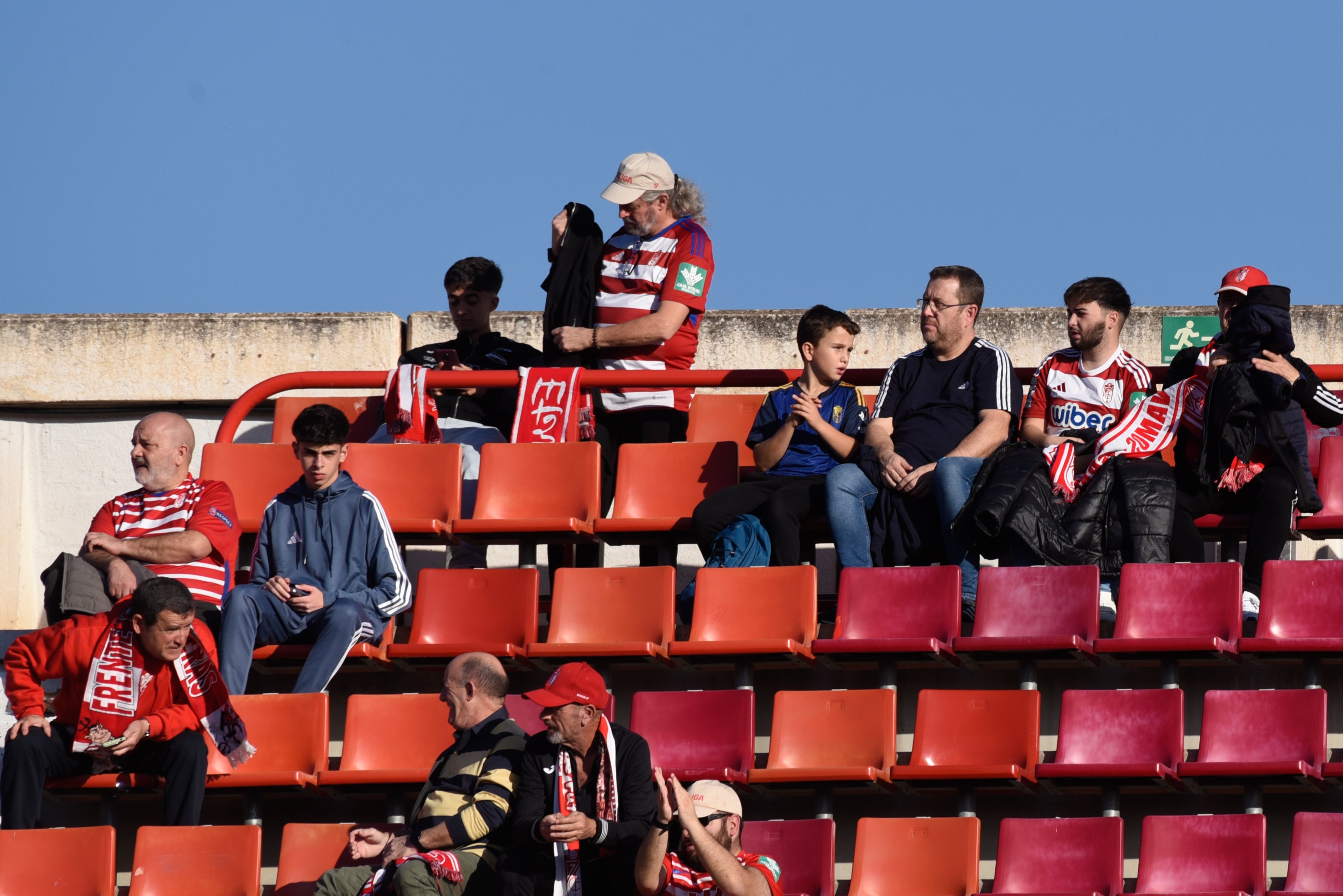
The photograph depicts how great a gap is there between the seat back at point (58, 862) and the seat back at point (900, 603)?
232cm

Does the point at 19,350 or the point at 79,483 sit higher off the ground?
the point at 19,350

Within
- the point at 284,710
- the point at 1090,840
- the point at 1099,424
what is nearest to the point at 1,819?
the point at 284,710

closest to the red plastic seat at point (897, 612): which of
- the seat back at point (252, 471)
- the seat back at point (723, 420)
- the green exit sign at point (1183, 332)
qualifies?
the seat back at point (723, 420)

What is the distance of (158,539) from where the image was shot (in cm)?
650

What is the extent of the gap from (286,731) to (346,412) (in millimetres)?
2233

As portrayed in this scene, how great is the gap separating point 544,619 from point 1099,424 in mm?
2188

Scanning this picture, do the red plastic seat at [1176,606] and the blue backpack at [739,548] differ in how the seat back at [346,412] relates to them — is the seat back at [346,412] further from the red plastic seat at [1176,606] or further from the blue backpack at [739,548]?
the red plastic seat at [1176,606]

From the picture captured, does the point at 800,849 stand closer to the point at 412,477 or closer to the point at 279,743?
the point at 279,743

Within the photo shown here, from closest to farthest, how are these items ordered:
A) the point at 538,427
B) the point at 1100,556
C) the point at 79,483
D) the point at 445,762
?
1. the point at 445,762
2. the point at 1100,556
3. the point at 538,427
4. the point at 79,483

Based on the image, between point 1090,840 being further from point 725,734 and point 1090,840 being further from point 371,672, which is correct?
point 371,672

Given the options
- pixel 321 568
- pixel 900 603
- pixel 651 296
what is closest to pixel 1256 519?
pixel 900 603

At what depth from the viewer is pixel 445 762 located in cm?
553

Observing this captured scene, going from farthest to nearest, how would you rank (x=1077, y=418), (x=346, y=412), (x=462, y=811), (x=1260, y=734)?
(x=346, y=412) < (x=1077, y=418) < (x=1260, y=734) < (x=462, y=811)

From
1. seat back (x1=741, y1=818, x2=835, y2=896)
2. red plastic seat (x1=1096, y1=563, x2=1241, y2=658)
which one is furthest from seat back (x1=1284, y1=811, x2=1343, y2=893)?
seat back (x1=741, y1=818, x2=835, y2=896)
